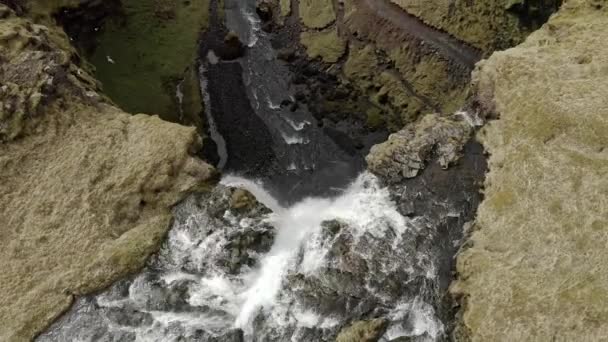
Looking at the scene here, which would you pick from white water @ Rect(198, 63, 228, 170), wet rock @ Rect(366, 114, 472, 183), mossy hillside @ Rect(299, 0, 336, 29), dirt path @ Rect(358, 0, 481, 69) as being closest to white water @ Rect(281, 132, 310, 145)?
white water @ Rect(198, 63, 228, 170)

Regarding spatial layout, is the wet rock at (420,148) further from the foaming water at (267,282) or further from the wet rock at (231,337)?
the wet rock at (231,337)

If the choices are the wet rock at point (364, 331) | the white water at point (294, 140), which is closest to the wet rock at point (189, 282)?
the wet rock at point (364, 331)

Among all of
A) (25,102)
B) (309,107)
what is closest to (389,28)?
(309,107)

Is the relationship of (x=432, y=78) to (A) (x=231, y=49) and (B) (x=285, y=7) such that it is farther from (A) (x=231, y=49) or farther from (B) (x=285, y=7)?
(A) (x=231, y=49)

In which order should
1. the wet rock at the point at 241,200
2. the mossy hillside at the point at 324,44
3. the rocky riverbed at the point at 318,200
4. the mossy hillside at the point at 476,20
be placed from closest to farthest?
the rocky riverbed at the point at 318,200
the wet rock at the point at 241,200
the mossy hillside at the point at 476,20
the mossy hillside at the point at 324,44

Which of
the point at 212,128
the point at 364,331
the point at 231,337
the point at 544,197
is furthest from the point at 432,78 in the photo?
the point at 231,337

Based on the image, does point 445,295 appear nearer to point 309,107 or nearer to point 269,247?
point 269,247
